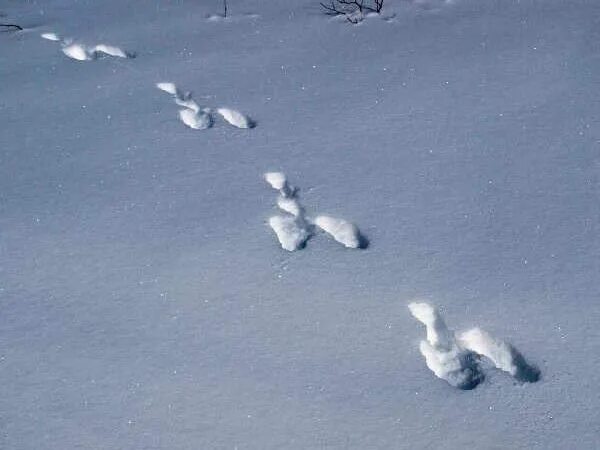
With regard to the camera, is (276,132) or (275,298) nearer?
(275,298)

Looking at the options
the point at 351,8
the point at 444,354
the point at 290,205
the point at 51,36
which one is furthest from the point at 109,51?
the point at 444,354

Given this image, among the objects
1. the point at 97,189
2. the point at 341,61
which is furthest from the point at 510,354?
the point at 341,61

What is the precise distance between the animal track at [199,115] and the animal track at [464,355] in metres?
0.93

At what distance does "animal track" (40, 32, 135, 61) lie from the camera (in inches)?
87.8

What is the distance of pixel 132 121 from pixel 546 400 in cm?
145

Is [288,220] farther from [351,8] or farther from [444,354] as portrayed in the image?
[351,8]

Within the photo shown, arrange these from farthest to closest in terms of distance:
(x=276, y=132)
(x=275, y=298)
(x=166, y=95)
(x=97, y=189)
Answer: (x=166, y=95) → (x=276, y=132) → (x=97, y=189) → (x=275, y=298)

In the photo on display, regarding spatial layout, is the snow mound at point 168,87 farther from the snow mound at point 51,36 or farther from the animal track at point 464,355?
the animal track at point 464,355

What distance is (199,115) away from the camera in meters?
1.88

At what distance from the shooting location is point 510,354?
114 cm

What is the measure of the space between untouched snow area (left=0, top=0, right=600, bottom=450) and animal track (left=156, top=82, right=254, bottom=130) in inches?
0.4

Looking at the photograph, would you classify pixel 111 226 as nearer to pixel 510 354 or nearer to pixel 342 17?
pixel 510 354

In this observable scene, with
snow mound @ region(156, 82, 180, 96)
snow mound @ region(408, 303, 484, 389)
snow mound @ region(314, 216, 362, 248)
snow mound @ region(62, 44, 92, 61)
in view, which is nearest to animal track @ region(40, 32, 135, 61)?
snow mound @ region(62, 44, 92, 61)

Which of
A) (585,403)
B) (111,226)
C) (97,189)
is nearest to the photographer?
(585,403)
